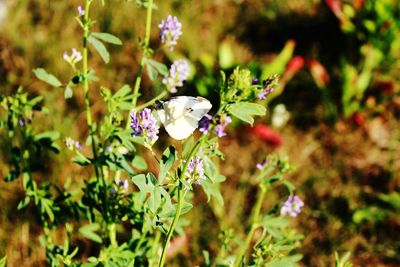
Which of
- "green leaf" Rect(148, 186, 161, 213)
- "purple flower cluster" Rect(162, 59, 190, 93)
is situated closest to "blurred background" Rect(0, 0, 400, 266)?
"purple flower cluster" Rect(162, 59, 190, 93)

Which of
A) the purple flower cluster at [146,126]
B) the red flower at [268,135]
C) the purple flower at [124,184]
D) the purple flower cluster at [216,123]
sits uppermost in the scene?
the purple flower cluster at [216,123]

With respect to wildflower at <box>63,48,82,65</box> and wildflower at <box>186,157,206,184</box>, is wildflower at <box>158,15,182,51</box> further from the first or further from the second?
wildflower at <box>186,157,206,184</box>

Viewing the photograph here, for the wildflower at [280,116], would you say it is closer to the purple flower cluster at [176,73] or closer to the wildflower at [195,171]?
the purple flower cluster at [176,73]

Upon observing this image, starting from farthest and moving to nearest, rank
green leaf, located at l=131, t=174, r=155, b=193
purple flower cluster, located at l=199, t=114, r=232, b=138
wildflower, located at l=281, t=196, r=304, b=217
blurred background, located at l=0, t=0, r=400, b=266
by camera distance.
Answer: blurred background, located at l=0, t=0, r=400, b=266 < wildflower, located at l=281, t=196, r=304, b=217 < green leaf, located at l=131, t=174, r=155, b=193 < purple flower cluster, located at l=199, t=114, r=232, b=138

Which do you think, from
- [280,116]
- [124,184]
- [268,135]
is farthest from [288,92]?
[124,184]

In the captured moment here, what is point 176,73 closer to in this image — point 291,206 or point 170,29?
point 170,29

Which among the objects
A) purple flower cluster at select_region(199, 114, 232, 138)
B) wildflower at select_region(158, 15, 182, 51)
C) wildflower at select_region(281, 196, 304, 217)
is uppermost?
wildflower at select_region(158, 15, 182, 51)

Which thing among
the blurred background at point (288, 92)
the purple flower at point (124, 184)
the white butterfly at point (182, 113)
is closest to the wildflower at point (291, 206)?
the purple flower at point (124, 184)
